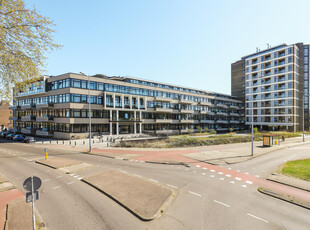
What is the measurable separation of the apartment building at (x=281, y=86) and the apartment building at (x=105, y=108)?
23.4 meters

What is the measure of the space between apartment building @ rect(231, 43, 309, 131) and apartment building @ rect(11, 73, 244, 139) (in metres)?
23.4

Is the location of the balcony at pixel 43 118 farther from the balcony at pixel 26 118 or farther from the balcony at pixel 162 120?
the balcony at pixel 162 120

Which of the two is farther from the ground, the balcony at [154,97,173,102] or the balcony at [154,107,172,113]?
the balcony at [154,97,173,102]

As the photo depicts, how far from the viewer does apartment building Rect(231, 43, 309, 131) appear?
58625mm

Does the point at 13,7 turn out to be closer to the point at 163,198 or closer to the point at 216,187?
the point at 163,198

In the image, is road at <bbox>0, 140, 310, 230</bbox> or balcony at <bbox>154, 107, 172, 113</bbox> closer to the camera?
road at <bbox>0, 140, 310, 230</bbox>

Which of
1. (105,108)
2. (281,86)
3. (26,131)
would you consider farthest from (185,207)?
(281,86)

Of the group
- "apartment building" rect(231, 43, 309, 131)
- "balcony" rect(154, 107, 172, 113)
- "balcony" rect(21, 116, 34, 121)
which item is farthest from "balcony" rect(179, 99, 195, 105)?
"balcony" rect(21, 116, 34, 121)

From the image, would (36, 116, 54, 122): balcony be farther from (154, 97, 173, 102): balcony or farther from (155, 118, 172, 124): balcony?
(154, 97, 173, 102): balcony

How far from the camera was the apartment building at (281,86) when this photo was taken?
192 feet

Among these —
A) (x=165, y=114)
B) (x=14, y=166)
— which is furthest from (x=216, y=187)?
(x=165, y=114)

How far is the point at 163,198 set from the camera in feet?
29.0

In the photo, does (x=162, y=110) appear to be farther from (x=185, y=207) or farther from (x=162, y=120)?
(x=185, y=207)

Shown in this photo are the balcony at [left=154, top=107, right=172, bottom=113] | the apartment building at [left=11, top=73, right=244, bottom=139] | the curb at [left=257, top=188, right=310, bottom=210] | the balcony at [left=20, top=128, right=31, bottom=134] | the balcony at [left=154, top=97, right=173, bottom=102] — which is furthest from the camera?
the balcony at [left=154, top=97, right=173, bottom=102]
